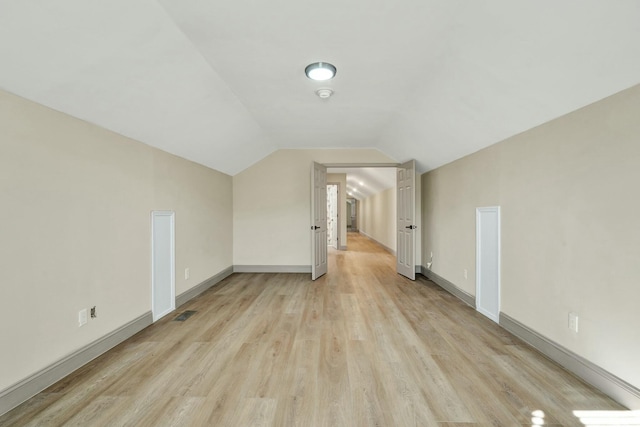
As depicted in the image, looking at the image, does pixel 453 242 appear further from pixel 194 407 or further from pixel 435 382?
pixel 194 407

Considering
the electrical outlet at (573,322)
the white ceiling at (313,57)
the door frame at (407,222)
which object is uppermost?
the white ceiling at (313,57)

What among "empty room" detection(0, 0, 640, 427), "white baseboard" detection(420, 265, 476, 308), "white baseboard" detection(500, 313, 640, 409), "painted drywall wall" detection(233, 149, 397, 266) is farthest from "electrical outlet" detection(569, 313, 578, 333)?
"painted drywall wall" detection(233, 149, 397, 266)

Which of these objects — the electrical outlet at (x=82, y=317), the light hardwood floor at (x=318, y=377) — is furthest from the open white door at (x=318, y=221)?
the electrical outlet at (x=82, y=317)

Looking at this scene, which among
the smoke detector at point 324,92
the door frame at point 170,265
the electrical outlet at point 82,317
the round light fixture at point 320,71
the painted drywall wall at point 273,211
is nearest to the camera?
the electrical outlet at point 82,317

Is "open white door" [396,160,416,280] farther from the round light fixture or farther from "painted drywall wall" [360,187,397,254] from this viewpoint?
the round light fixture

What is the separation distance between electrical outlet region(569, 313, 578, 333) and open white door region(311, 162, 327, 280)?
3485 mm

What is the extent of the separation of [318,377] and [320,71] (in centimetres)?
252

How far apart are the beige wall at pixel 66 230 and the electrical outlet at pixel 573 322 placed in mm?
3764

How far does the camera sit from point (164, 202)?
11.0ft

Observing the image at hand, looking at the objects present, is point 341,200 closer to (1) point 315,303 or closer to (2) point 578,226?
(1) point 315,303

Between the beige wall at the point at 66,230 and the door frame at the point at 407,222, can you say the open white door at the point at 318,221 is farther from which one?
the beige wall at the point at 66,230

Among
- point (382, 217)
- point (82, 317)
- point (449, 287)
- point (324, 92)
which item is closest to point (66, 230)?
point (82, 317)

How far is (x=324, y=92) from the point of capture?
9.88 ft

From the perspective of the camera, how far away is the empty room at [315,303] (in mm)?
1709
